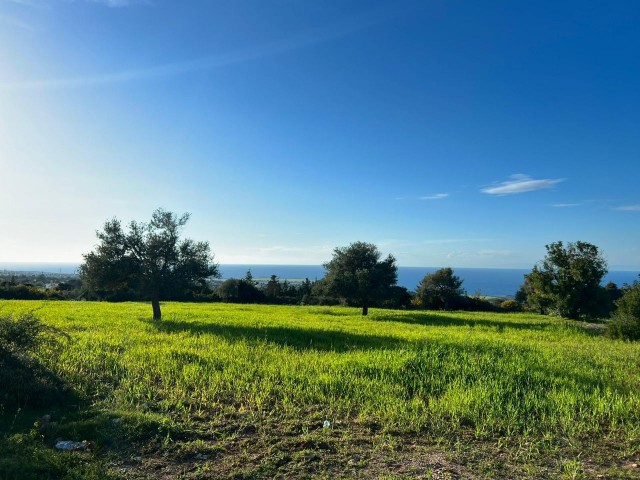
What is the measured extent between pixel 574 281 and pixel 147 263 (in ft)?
119

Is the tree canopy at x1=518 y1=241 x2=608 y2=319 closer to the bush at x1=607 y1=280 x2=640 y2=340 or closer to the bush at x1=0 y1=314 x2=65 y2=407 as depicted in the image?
the bush at x1=607 y1=280 x2=640 y2=340

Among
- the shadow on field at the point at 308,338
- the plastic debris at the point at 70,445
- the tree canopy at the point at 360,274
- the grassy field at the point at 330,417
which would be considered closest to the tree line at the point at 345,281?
the tree canopy at the point at 360,274

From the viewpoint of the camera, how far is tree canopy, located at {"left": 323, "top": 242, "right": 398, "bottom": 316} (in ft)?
112

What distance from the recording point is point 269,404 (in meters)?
7.82

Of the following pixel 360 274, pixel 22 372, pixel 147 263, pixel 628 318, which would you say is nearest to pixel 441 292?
pixel 360 274

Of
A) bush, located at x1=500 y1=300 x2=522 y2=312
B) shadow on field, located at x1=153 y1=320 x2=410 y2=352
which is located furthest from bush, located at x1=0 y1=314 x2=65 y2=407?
bush, located at x1=500 y1=300 x2=522 y2=312

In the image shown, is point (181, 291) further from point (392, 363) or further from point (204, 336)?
point (392, 363)

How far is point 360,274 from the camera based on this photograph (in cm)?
3375

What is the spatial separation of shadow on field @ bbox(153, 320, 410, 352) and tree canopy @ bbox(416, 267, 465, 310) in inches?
1841

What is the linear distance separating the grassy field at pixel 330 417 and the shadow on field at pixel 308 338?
91.4 inches

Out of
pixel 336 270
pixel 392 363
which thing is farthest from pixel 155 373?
pixel 336 270

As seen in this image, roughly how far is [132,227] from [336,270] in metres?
17.7

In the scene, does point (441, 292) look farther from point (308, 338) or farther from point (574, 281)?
point (308, 338)

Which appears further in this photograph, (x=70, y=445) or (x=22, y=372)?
(x=22, y=372)
